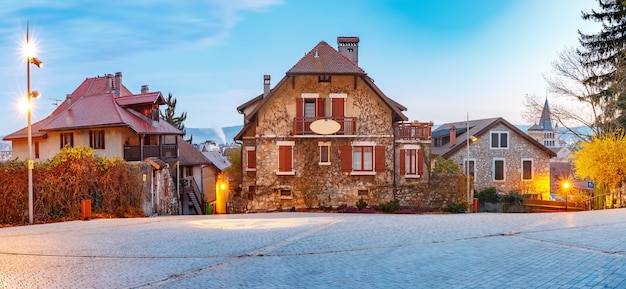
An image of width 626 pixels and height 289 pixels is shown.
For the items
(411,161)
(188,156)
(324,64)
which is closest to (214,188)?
(188,156)

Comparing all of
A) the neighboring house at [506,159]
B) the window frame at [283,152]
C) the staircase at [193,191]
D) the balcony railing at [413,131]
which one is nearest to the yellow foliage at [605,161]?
the balcony railing at [413,131]

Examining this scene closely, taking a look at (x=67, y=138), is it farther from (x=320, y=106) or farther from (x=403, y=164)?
(x=403, y=164)

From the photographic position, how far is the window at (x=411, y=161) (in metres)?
26.9

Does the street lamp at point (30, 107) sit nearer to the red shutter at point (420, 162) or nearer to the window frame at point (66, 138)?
the window frame at point (66, 138)

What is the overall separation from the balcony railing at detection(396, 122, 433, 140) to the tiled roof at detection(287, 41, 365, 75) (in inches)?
153

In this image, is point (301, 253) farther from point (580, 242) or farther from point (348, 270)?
point (580, 242)

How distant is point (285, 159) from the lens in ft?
86.9

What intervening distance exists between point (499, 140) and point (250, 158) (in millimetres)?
21447

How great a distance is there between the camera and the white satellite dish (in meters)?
26.0

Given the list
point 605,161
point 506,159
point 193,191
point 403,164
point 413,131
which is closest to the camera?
point 605,161

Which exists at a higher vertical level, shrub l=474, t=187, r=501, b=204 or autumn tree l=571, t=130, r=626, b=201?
autumn tree l=571, t=130, r=626, b=201

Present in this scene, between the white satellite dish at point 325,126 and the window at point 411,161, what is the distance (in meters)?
4.07

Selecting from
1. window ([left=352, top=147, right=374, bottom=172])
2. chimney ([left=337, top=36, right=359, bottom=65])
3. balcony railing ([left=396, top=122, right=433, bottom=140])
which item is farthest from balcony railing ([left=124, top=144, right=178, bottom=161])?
balcony railing ([left=396, top=122, right=433, bottom=140])

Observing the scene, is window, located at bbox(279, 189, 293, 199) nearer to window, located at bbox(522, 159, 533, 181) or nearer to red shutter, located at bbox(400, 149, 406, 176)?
red shutter, located at bbox(400, 149, 406, 176)
